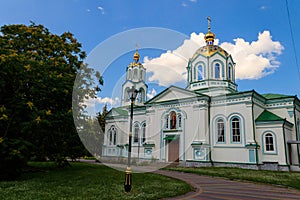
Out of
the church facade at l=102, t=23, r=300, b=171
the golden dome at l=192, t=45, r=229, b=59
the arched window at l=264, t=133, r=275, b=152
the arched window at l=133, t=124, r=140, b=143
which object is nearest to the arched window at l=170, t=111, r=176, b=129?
the church facade at l=102, t=23, r=300, b=171

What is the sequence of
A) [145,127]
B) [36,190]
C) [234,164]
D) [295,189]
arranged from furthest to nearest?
[145,127] < [234,164] < [295,189] < [36,190]

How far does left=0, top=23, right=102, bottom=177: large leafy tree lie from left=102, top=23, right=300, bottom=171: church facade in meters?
5.13

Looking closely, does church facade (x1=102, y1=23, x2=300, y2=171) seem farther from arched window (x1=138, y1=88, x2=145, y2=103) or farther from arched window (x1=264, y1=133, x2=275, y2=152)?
arched window (x1=138, y1=88, x2=145, y2=103)

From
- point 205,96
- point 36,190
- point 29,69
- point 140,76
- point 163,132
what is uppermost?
point 140,76

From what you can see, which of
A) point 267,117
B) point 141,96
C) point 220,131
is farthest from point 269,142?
point 141,96

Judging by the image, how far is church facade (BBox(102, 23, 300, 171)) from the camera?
59.8 ft

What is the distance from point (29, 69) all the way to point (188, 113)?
1511 cm

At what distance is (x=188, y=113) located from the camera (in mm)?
21625

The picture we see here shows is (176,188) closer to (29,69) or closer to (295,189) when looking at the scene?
(295,189)

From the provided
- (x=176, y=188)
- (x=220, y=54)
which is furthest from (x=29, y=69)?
(x=220, y=54)

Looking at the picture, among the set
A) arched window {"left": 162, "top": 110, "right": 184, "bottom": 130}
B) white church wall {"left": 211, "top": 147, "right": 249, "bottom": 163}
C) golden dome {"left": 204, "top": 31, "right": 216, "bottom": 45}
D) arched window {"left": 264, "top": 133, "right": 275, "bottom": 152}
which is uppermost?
golden dome {"left": 204, "top": 31, "right": 216, "bottom": 45}

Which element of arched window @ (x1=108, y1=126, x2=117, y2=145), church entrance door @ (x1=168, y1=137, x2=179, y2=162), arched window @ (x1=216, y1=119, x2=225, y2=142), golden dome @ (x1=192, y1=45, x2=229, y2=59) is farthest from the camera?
arched window @ (x1=108, y1=126, x2=117, y2=145)

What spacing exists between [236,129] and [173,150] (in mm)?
6352

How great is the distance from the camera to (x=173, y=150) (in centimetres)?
2241
